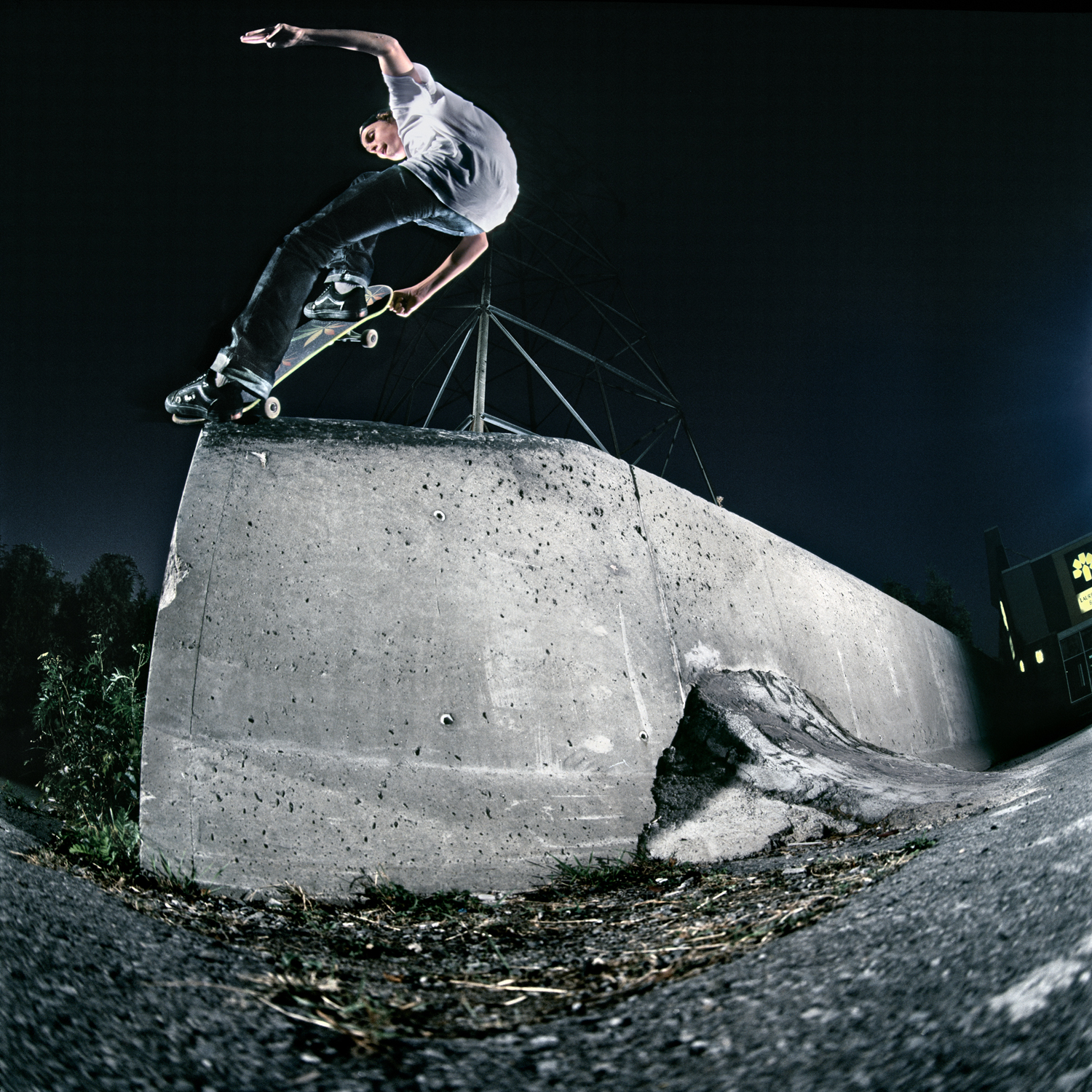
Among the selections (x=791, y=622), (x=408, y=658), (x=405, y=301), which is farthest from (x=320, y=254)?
(x=791, y=622)

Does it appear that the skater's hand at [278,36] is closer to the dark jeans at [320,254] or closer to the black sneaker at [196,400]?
the dark jeans at [320,254]

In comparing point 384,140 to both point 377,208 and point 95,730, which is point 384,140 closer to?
point 377,208

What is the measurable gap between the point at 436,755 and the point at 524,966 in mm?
1388

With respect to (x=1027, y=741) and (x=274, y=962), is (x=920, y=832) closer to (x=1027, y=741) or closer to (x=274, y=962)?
(x=274, y=962)

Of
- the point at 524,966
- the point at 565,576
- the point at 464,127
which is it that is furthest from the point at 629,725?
the point at 464,127

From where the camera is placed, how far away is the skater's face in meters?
4.07

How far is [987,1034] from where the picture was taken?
0.91 metres

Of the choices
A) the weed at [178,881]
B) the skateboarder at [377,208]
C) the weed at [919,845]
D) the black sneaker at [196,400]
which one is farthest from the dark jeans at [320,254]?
the weed at [919,845]

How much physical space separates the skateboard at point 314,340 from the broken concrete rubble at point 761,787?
120 inches

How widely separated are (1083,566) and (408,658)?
1915cm

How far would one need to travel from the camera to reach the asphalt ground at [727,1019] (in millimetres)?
926

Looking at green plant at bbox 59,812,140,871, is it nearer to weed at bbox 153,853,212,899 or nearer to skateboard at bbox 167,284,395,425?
weed at bbox 153,853,212,899

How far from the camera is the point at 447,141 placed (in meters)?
4.08

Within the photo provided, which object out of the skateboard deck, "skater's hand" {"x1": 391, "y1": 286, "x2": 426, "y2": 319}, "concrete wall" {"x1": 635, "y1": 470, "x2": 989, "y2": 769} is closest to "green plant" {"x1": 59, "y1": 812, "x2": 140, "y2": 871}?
the skateboard deck
